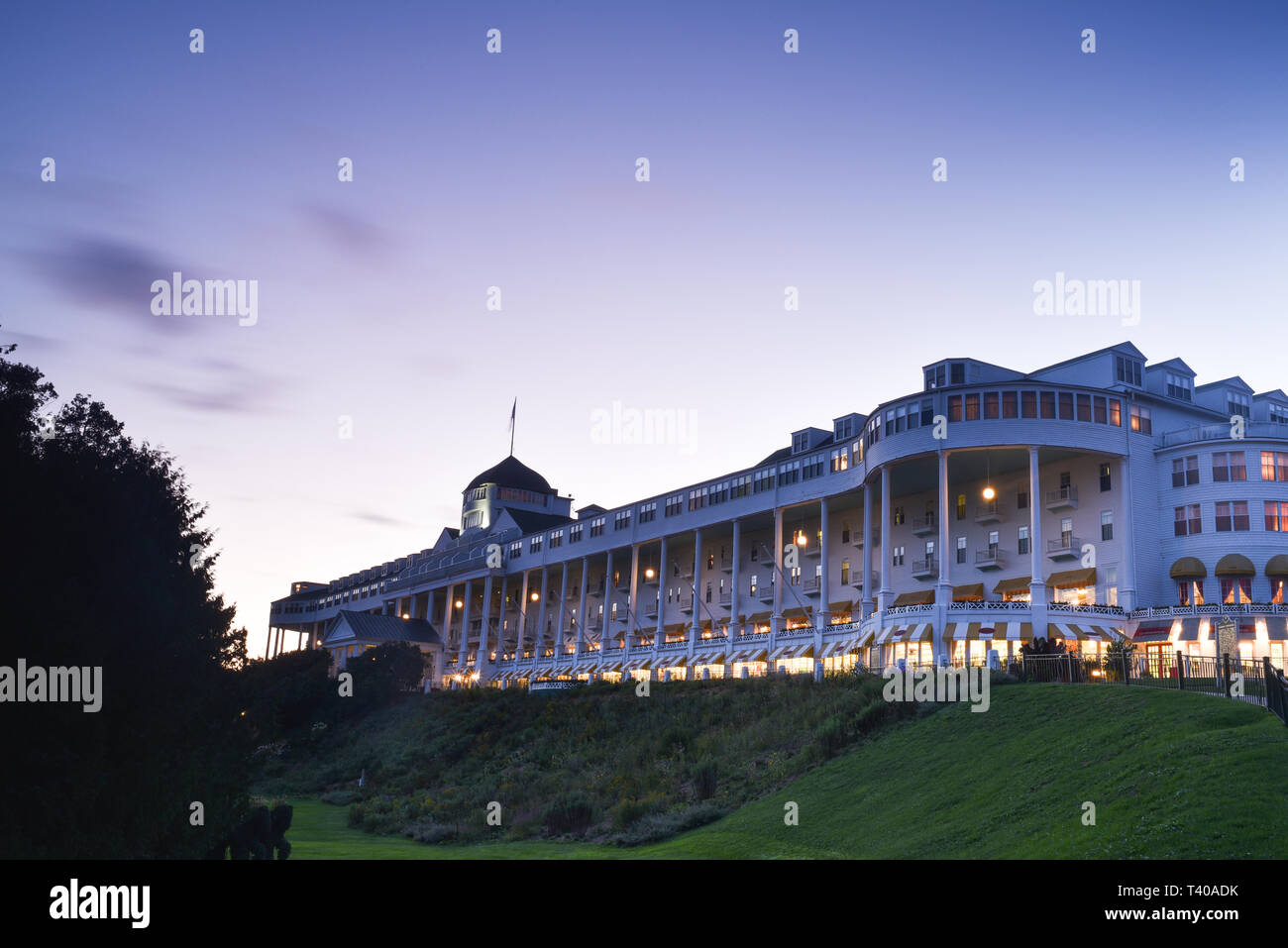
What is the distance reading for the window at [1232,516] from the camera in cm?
5447

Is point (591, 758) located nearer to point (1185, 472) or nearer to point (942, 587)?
point (942, 587)

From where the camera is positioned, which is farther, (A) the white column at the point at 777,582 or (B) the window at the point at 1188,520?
(A) the white column at the point at 777,582

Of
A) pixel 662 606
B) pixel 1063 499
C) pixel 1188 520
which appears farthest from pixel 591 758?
pixel 1188 520

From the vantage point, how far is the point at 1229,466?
55.7 metres

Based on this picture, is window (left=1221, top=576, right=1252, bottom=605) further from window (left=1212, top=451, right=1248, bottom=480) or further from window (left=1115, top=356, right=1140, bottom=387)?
window (left=1115, top=356, right=1140, bottom=387)

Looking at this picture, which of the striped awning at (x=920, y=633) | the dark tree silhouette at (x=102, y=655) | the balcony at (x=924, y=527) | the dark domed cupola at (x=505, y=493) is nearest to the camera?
the dark tree silhouette at (x=102, y=655)

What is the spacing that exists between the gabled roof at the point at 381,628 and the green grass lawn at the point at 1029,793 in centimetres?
7004

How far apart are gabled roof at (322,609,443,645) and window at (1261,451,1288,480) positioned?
82.4 m

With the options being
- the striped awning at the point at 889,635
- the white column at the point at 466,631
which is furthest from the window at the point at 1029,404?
the white column at the point at 466,631

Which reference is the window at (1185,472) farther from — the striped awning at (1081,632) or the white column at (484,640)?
the white column at (484,640)

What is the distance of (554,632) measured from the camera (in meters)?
109

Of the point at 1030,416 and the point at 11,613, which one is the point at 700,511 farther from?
the point at 11,613
